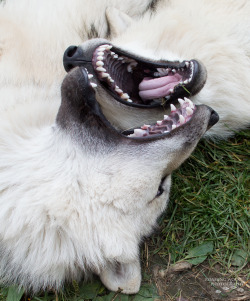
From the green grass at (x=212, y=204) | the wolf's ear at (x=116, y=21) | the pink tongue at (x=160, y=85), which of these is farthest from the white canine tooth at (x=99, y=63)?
the green grass at (x=212, y=204)

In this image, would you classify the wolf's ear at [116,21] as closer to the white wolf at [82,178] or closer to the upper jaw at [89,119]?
the white wolf at [82,178]

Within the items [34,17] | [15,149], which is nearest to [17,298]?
[15,149]

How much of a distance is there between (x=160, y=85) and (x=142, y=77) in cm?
21

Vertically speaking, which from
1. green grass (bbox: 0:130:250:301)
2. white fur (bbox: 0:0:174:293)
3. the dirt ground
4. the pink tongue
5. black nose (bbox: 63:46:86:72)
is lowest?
the dirt ground

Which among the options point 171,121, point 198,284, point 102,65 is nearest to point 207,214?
point 198,284

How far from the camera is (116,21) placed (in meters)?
3.48

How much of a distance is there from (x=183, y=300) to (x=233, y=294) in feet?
1.37

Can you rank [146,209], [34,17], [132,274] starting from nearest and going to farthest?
[146,209]
[132,274]
[34,17]

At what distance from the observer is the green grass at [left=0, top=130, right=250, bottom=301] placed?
11.0 ft

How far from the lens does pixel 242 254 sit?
3.39 meters

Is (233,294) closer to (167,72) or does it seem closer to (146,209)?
(146,209)

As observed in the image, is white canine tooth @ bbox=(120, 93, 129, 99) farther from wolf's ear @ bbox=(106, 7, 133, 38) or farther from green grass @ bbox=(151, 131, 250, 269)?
green grass @ bbox=(151, 131, 250, 269)

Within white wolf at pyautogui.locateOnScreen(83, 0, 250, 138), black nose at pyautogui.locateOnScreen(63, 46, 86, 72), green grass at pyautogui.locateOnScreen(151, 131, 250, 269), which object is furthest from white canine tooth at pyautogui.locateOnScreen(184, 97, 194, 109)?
green grass at pyautogui.locateOnScreen(151, 131, 250, 269)

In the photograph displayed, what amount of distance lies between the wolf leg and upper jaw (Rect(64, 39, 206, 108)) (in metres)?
1.23
